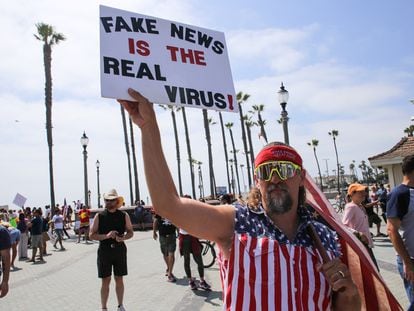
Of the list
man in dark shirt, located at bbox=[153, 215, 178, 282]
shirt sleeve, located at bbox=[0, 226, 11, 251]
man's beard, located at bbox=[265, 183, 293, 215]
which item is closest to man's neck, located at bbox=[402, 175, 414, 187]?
man's beard, located at bbox=[265, 183, 293, 215]

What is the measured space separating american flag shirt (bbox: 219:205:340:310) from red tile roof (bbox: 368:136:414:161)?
70.1ft

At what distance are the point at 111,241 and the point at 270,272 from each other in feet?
16.1

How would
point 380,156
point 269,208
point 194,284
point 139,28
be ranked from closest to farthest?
1. point 269,208
2. point 139,28
3. point 194,284
4. point 380,156

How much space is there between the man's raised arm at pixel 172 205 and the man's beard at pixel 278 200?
0.68ft

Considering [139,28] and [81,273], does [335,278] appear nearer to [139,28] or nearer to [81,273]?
[139,28]

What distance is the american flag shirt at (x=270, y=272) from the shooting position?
2.00 metres

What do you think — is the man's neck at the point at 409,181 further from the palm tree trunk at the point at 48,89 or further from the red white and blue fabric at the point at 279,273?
the palm tree trunk at the point at 48,89

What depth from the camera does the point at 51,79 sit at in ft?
91.2

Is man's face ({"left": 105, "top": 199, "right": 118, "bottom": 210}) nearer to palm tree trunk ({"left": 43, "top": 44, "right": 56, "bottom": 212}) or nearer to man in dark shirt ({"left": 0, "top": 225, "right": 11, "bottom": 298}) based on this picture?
man in dark shirt ({"left": 0, "top": 225, "right": 11, "bottom": 298})

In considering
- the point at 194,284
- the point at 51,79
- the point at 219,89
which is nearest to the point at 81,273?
the point at 194,284

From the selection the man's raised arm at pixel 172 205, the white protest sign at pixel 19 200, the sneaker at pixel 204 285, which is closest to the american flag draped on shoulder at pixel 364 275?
the man's raised arm at pixel 172 205

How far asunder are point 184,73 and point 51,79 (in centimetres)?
2758

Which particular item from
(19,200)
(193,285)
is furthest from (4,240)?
(19,200)

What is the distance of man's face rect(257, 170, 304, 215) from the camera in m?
2.19
